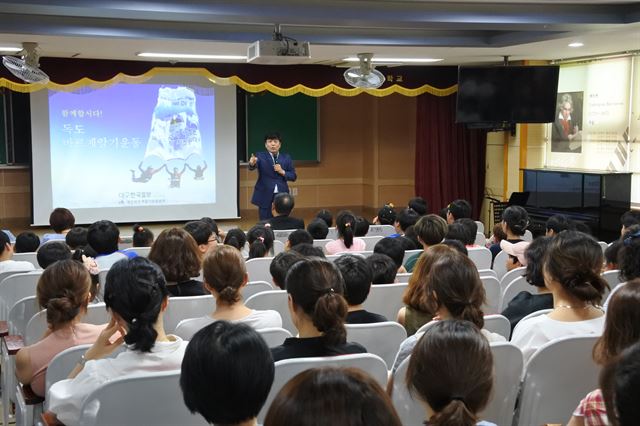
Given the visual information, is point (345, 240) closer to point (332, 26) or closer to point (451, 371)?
point (332, 26)

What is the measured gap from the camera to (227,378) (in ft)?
5.31

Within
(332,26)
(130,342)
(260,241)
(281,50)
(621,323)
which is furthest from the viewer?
(332,26)

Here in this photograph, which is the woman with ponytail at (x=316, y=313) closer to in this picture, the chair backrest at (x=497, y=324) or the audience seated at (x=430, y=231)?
the chair backrest at (x=497, y=324)

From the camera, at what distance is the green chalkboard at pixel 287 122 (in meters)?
11.5

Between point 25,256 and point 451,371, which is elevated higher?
point 451,371

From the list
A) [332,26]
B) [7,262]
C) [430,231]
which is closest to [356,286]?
[430,231]

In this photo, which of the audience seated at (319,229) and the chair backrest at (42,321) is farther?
the audience seated at (319,229)

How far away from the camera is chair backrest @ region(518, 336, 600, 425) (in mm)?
2650

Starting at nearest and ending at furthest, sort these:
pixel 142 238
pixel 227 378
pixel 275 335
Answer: pixel 227 378, pixel 275 335, pixel 142 238

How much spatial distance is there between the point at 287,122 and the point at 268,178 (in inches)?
102

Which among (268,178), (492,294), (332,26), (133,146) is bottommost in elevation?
(492,294)

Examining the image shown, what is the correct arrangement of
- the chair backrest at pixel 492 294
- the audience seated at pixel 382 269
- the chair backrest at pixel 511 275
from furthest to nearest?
1. the chair backrest at pixel 511 275
2. the chair backrest at pixel 492 294
3. the audience seated at pixel 382 269

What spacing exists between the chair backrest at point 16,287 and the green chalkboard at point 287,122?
7.25m

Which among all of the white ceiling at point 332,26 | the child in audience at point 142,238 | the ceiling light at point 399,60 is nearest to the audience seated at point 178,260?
the child in audience at point 142,238
